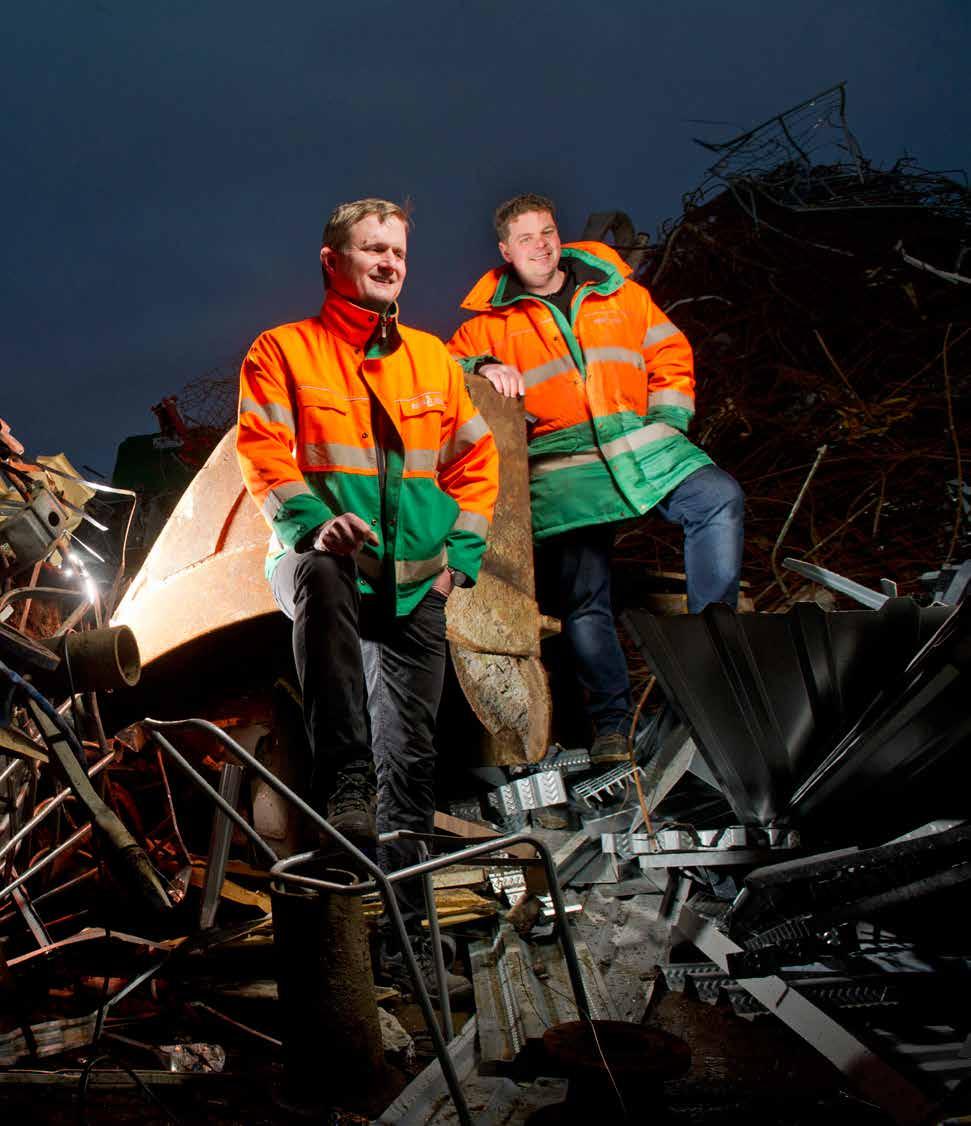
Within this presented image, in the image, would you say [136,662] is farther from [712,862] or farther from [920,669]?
[920,669]

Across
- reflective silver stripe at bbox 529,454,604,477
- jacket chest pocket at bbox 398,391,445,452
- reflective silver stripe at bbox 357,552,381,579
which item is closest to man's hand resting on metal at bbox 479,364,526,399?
reflective silver stripe at bbox 529,454,604,477

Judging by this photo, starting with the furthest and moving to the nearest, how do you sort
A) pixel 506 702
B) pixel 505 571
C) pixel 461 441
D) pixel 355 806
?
pixel 505 571
pixel 506 702
pixel 461 441
pixel 355 806

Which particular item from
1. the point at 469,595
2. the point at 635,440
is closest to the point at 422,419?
the point at 469,595

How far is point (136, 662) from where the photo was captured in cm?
249

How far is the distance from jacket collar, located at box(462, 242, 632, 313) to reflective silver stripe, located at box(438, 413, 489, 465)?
1.16 m

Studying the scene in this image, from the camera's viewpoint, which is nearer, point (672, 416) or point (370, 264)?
point (370, 264)

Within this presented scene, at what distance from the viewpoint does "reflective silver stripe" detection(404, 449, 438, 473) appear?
118 inches

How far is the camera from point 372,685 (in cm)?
283

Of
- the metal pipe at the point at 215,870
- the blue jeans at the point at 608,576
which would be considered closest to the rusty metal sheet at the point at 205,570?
the blue jeans at the point at 608,576

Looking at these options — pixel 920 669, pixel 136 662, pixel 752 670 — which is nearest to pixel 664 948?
pixel 752 670

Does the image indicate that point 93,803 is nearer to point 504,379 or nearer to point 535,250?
point 504,379

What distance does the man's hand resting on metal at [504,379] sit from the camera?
3.94 metres

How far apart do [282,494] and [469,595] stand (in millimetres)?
1237

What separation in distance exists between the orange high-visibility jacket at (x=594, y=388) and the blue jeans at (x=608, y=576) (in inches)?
4.6
